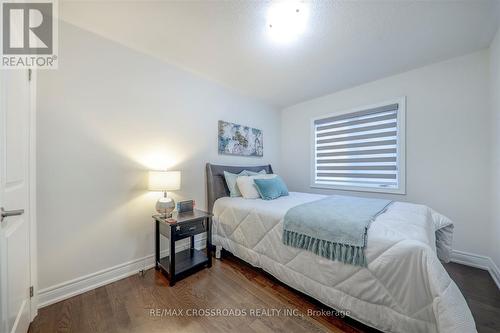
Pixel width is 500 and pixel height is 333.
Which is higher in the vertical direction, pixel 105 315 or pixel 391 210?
pixel 391 210

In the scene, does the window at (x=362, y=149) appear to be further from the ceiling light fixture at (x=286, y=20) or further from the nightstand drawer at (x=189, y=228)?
the nightstand drawer at (x=189, y=228)

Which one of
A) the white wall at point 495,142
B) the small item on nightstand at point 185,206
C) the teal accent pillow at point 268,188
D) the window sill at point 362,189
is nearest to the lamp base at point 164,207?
the small item on nightstand at point 185,206

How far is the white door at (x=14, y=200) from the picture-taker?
914 millimetres

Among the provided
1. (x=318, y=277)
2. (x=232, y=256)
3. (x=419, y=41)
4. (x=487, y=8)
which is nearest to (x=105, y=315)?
(x=232, y=256)

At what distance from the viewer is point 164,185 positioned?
1.94 metres

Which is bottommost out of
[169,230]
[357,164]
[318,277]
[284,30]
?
[318,277]

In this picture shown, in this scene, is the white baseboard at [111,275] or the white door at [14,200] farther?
the white baseboard at [111,275]

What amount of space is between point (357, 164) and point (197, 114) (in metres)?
2.61

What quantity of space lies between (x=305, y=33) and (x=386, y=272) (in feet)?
6.86

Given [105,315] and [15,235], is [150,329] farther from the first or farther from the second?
[15,235]

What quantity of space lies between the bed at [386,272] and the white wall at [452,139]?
771 millimetres

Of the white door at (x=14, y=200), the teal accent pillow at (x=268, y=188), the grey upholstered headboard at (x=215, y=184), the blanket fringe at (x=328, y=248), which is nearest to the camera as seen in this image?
the white door at (x=14, y=200)

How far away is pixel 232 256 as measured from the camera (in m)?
2.42

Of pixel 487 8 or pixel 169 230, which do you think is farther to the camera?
pixel 169 230
